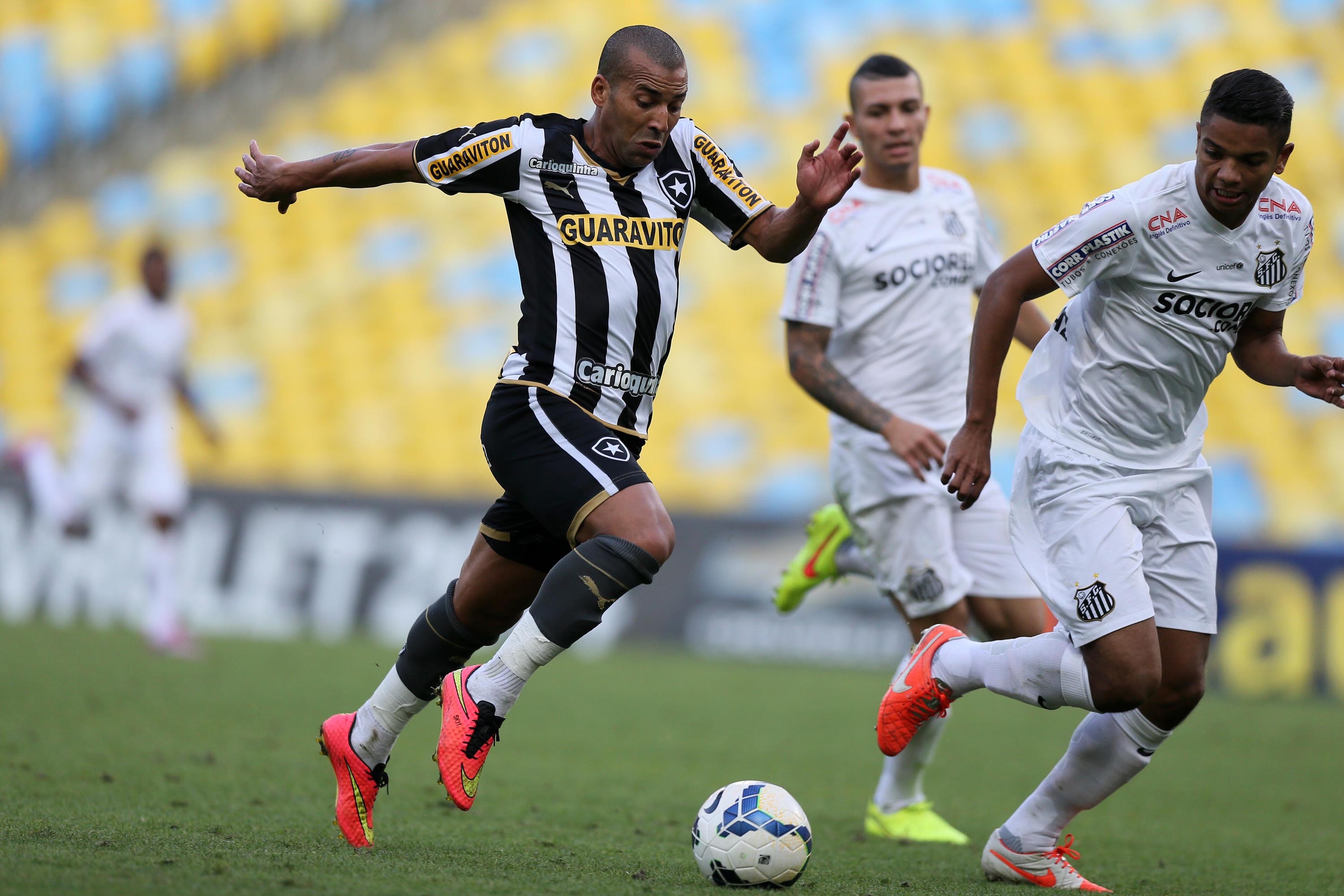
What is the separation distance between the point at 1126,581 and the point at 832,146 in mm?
1555

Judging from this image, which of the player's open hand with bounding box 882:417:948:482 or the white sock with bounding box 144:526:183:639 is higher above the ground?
the player's open hand with bounding box 882:417:948:482

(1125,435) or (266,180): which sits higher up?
(266,180)

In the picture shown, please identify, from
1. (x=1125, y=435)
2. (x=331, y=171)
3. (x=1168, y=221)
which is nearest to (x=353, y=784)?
(x=331, y=171)

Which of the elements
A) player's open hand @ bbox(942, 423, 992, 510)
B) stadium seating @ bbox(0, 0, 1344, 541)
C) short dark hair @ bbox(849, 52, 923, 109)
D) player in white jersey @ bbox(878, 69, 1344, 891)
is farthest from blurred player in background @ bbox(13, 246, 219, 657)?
player's open hand @ bbox(942, 423, 992, 510)

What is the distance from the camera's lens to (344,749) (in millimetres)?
4559

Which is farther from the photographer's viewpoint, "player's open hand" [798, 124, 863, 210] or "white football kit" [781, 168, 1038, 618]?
"white football kit" [781, 168, 1038, 618]

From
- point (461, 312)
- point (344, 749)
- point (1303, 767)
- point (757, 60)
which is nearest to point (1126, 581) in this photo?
point (344, 749)

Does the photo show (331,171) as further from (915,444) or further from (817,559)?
(817,559)

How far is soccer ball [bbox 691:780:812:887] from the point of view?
4043mm

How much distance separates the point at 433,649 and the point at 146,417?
698 centimetres

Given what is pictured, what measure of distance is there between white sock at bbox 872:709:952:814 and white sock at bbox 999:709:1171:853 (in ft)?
3.30

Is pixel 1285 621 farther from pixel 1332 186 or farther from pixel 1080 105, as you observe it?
pixel 1080 105

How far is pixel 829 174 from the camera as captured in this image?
14.3 feet

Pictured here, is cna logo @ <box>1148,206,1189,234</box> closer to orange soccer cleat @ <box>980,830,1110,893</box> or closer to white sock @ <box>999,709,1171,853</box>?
white sock @ <box>999,709,1171,853</box>
